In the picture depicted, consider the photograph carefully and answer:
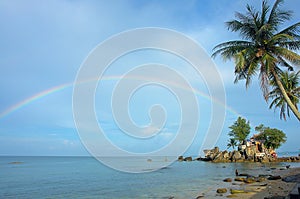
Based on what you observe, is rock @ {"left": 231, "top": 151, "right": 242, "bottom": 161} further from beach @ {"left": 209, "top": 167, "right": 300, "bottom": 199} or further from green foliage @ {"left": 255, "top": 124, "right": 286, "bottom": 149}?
beach @ {"left": 209, "top": 167, "right": 300, "bottom": 199}

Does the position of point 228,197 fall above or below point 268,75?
below

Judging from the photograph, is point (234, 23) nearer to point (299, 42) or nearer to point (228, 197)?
point (299, 42)

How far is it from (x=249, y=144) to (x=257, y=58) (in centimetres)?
5970

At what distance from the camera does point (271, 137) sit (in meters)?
70.1

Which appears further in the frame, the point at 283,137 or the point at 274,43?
the point at 283,137

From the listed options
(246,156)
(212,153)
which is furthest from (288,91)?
(212,153)

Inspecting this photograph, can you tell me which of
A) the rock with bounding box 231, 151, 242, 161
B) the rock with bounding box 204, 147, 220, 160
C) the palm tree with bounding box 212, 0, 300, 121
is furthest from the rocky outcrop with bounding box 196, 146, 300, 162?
the palm tree with bounding box 212, 0, 300, 121

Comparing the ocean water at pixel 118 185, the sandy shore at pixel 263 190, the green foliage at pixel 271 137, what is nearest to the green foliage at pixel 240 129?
the green foliage at pixel 271 137

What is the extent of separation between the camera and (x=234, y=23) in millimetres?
16844

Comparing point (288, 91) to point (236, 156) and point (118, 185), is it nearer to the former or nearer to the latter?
point (118, 185)

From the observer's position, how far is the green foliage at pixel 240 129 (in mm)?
74375

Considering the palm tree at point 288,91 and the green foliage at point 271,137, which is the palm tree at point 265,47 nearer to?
the palm tree at point 288,91

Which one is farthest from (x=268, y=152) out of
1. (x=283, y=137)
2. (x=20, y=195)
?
(x=20, y=195)

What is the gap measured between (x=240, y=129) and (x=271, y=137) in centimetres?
873
